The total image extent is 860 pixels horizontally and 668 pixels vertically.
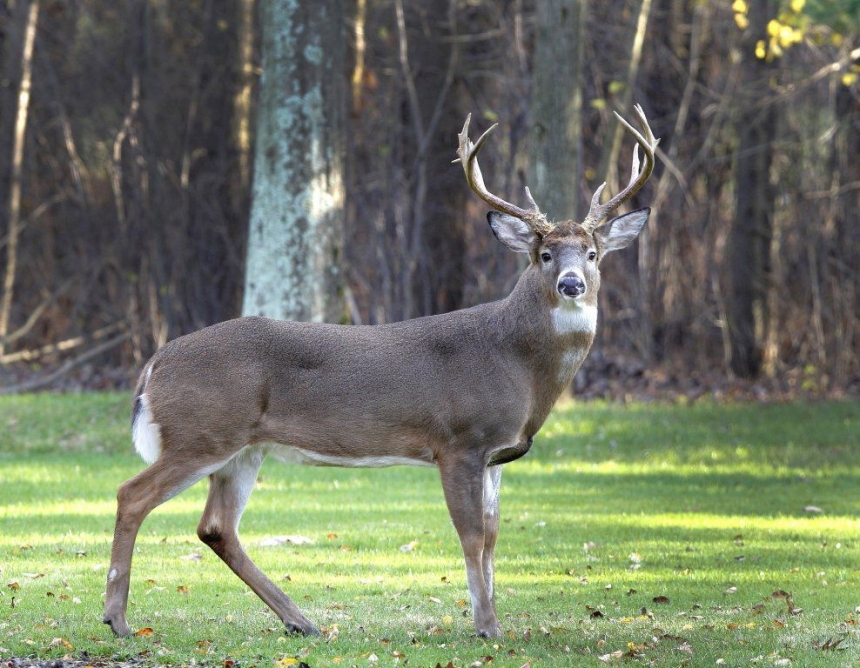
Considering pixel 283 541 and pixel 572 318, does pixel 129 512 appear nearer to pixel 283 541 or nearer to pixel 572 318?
pixel 572 318

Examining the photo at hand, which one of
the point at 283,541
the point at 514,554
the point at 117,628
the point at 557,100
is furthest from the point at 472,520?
the point at 557,100

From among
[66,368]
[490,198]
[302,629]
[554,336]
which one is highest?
[490,198]

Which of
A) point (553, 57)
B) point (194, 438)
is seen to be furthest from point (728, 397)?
point (194, 438)

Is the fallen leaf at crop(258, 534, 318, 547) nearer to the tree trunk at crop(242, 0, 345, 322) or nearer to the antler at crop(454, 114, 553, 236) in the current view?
the antler at crop(454, 114, 553, 236)

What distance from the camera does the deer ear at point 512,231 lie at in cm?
695

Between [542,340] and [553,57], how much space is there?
8.17 m

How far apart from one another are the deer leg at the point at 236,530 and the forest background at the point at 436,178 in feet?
33.6

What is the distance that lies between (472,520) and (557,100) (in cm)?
865

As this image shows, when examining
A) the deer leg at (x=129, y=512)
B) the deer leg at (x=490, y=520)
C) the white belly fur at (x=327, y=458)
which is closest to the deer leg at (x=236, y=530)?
the white belly fur at (x=327, y=458)

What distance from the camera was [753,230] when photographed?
17.6m

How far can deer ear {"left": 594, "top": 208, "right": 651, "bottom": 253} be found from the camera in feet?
23.0

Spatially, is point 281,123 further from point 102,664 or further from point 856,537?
point 102,664

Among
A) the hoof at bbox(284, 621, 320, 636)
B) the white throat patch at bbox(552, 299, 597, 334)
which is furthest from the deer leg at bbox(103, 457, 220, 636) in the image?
the white throat patch at bbox(552, 299, 597, 334)

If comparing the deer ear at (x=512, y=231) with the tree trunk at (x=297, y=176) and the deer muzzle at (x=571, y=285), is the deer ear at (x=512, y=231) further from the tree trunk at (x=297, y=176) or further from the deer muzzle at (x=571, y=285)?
the tree trunk at (x=297, y=176)
